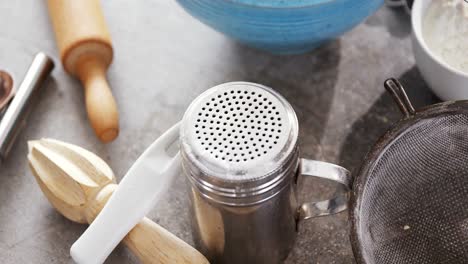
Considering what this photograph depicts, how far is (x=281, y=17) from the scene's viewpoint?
0.74 m

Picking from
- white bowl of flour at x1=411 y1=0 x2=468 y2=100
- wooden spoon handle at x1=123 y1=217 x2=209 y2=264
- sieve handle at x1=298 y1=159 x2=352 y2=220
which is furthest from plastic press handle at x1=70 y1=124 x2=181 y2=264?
white bowl of flour at x1=411 y1=0 x2=468 y2=100

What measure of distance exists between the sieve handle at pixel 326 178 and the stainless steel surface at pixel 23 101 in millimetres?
351

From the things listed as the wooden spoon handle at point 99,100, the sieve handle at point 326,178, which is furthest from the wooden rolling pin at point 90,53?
the sieve handle at point 326,178

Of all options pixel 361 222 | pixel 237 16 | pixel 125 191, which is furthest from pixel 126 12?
pixel 361 222

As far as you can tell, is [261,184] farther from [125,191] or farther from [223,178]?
[125,191]

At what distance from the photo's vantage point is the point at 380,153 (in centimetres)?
64

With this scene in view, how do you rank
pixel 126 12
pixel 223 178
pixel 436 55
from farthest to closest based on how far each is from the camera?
pixel 126 12, pixel 436 55, pixel 223 178

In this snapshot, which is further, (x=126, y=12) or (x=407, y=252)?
(x=126, y=12)

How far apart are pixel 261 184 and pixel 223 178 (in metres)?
0.03

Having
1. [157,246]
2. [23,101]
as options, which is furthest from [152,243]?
[23,101]

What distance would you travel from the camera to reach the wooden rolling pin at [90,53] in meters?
0.79

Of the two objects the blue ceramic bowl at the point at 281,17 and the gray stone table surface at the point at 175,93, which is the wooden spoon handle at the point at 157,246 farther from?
the blue ceramic bowl at the point at 281,17

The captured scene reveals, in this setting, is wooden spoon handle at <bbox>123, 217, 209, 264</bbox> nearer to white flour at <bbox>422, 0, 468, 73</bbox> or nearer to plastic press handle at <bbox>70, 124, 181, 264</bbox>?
plastic press handle at <bbox>70, 124, 181, 264</bbox>

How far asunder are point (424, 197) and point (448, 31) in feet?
0.63
